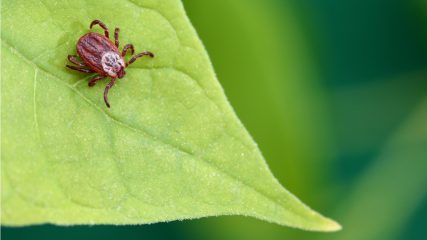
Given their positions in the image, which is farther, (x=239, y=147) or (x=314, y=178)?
(x=314, y=178)

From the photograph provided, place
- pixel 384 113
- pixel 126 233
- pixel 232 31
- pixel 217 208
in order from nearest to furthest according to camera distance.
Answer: pixel 217 208 < pixel 232 31 < pixel 126 233 < pixel 384 113

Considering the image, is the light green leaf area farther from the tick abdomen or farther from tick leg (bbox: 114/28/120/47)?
the tick abdomen

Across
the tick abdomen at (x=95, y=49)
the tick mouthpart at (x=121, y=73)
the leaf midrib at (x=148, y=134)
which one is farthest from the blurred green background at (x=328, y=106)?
the leaf midrib at (x=148, y=134)

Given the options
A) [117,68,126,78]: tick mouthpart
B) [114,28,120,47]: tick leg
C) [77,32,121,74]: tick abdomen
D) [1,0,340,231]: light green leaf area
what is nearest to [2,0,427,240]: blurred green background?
[77,32,121,74]: tick abdomen

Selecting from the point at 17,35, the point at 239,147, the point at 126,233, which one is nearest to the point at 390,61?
the point at 126,233

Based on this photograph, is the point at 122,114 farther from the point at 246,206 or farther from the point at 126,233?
the point at 126,233

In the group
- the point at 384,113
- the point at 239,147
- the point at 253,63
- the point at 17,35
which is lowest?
the point at 384,113

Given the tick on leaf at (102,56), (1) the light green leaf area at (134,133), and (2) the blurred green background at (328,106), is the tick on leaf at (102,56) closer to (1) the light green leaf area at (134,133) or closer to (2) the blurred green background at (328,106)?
(1) the light green leaf area at (134,133)
